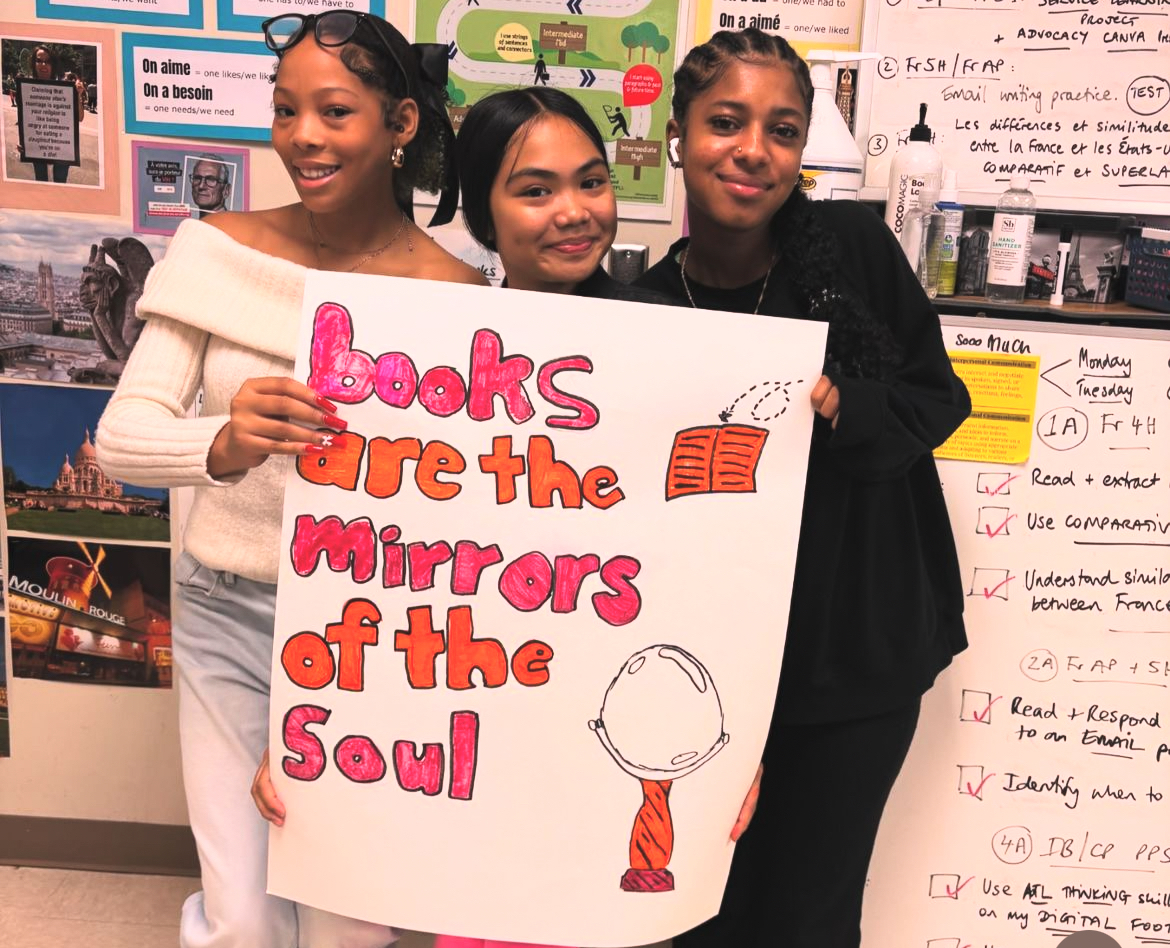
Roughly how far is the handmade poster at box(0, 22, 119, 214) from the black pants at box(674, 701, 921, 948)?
64.5 inches

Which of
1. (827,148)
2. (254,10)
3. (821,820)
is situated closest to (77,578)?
(254,10)

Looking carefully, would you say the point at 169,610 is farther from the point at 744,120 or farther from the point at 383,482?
the point at 744,120

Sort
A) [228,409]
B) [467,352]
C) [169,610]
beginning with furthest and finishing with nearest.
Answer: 1. [169,610]
2. [228,409]
3. [467,352]

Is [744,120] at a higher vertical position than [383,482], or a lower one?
higher

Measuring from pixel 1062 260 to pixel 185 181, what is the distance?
1634 millimetres

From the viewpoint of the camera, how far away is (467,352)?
118 cm

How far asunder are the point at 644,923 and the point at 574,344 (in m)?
0.73

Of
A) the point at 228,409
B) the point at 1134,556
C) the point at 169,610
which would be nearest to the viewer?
the point at 228,409

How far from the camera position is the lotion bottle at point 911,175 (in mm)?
1624

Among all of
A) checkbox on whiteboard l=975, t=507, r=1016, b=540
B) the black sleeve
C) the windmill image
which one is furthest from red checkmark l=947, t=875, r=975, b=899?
the windmill image


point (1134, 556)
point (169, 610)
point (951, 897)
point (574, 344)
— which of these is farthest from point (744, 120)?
point (169, 610)

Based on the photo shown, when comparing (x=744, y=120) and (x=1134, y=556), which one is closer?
(x=744, y=120)

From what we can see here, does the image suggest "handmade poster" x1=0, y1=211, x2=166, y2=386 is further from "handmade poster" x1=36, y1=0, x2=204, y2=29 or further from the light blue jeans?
the light blue jeans

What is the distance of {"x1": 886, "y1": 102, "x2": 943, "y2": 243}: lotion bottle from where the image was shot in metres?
1.62
